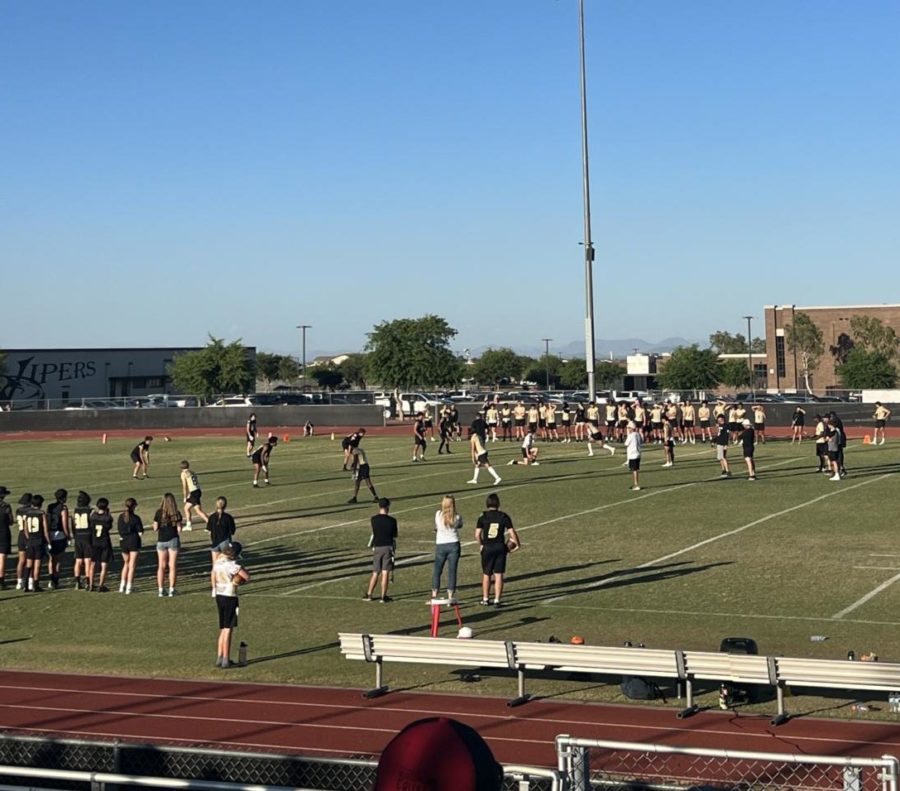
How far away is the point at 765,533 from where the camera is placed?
84.4 ft

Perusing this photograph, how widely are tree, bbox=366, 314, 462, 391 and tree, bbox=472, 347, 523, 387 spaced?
80.7 metres

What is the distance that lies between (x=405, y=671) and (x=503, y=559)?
139 inches

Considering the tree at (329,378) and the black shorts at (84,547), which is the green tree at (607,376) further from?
the black shorts at (84,547)

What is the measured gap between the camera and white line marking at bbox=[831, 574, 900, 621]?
60.2 ft

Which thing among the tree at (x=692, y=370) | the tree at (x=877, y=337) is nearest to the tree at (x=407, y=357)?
the tree at (x=692, y=370)

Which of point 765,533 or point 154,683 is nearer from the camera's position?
point 154,683

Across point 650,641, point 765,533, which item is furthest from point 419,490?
point 650,641

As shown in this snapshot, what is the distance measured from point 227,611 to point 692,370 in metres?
102

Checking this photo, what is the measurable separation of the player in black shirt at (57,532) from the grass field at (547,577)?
24.7 inches

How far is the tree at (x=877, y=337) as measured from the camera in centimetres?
10944

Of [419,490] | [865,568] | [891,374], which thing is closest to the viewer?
[865,568]

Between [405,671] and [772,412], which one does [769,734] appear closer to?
[405,671]

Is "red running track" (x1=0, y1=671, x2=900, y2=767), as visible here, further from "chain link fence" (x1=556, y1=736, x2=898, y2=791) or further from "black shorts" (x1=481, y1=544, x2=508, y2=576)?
"black shorts" (x1=481, y1=544, x2=508, y2=576)

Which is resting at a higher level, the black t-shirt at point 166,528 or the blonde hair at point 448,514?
the blonde hair at point 448,514
